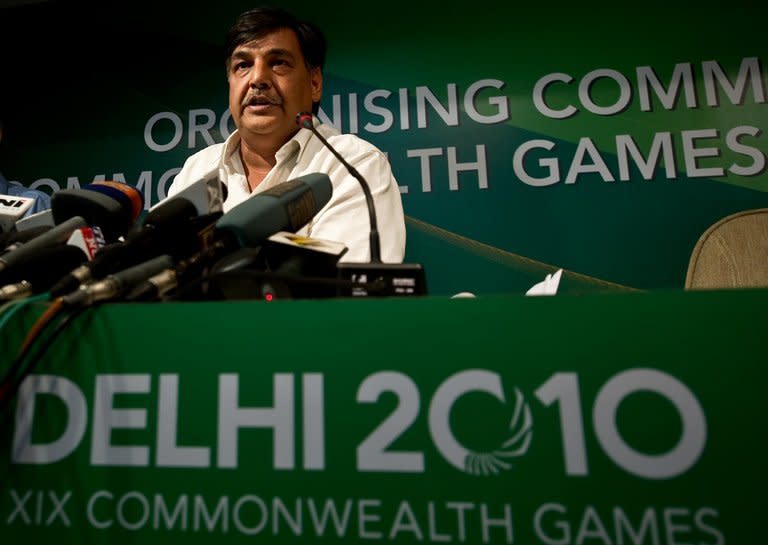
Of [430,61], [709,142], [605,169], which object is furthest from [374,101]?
[709,142]

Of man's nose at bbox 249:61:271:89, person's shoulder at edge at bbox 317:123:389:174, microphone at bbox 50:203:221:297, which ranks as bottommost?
microphone at bbox 50:203:221:297

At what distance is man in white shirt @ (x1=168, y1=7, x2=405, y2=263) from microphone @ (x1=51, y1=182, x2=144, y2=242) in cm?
62

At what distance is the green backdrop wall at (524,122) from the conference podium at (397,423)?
5.58 ft

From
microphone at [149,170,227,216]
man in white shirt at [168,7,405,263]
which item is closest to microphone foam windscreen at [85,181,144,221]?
microphone at [149,170,227,216]

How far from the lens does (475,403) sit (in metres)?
0.32

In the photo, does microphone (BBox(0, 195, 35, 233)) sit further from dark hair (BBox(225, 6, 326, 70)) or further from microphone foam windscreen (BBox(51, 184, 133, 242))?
dark hair (BBox(225, 6, 326, 70))

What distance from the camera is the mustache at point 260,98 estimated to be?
4.23 feet

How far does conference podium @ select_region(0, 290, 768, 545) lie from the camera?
0.30 meters

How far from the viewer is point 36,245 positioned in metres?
0.49

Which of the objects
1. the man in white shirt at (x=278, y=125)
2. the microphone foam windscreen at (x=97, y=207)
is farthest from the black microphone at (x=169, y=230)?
the man in white shirt at (x=278, y=125)

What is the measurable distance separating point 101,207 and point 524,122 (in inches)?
Result: 71.4

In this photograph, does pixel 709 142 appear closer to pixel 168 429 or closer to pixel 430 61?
pixel 430 61

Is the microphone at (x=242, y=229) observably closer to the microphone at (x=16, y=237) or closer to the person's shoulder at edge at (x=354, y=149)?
the microphone at (x=16, y=237)

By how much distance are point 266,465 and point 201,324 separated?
4.3 inches
